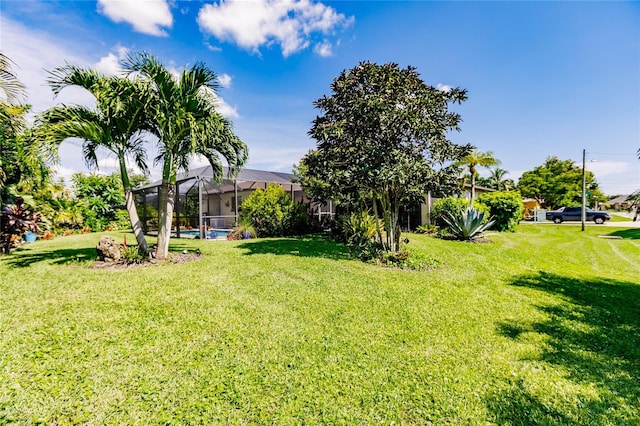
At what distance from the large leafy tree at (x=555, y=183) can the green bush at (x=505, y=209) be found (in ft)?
88.2

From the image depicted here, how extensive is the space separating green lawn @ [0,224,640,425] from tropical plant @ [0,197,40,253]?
3.74m

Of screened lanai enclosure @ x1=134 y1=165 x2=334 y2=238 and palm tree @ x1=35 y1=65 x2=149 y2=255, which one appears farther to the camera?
screened lanai enclosure @ x1=134 y1=165 x2=334 y2=238

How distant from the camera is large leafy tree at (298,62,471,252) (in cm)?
682

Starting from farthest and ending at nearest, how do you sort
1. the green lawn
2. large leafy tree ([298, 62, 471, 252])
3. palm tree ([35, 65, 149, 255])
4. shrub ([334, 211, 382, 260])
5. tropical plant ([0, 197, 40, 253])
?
tropical plant ([0, 197, 40, 253])
shrub ([334, 211, 382, 260])
large leafy tree ([298, 62, 471, 252])
palm tree ([35, 65, 149, 255])
the green lawn

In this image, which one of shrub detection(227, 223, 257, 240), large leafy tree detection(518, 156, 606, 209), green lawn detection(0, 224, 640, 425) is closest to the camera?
green lawn detection(0, 224, 640, 425)

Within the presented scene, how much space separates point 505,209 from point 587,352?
42.4ft

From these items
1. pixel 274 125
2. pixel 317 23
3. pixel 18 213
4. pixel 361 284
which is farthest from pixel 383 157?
pixel 18 213

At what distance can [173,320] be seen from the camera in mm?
3902

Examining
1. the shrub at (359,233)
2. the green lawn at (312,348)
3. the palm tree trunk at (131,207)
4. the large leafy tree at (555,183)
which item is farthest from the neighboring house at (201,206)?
the large leafy tree at (555,183)

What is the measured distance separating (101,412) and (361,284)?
13.6ft

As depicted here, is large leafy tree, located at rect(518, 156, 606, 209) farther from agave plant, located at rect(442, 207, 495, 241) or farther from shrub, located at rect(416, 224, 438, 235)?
agave plant, located at rect(442, 207, 495, 241)

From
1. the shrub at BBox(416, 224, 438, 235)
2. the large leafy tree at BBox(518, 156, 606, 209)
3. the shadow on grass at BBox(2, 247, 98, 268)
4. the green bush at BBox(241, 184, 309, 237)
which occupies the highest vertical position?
the large leafy tree at BBox(518, 156, 606, 209)

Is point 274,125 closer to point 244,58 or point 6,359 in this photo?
point 244,58

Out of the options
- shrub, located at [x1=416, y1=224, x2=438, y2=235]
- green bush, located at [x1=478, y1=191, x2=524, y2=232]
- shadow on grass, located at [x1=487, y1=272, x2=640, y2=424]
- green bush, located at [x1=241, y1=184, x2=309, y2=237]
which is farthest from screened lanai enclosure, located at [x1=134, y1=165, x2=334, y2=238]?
shadow on grass, located at [x1=487, y1=272, x2=640, y2=424]
